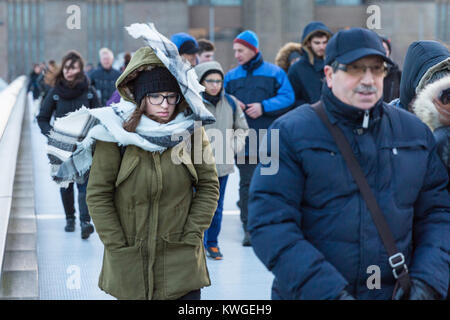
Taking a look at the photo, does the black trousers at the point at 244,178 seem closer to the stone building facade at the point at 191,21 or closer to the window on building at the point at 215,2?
the stone building facade at the point at 191,21

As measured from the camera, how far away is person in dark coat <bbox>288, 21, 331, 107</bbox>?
8133mm

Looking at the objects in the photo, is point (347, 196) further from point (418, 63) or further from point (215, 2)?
point (215, 2)

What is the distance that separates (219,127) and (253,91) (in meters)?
1.00

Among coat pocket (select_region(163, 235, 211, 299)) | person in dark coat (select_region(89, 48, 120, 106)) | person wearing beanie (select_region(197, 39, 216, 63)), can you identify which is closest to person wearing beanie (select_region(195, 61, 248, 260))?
person wearing beanie (select_region(197, 39, 216, 63))

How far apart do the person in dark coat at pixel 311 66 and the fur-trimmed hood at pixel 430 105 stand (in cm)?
463

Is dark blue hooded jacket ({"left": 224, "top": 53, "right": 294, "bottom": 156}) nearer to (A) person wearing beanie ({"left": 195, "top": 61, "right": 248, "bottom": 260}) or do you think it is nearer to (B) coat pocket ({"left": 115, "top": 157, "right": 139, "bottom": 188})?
(A) person wearing beanie ({"left": 195, "top": 61, "right": 248, "bottom": 260})

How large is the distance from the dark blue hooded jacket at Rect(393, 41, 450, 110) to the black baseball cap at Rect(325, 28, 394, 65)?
188cm

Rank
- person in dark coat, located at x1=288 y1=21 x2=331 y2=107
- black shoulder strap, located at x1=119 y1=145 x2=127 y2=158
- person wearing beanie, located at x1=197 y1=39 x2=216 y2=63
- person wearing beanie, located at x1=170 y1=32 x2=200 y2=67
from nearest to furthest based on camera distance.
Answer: black shoulder strap, located at x1=119 y1=145 x2=127 y2=158
person wearing beanie, located at x1=170 y1=32 x2=200 y2=67
person in dark coat, located at x1=288 y1=21 x2=331 y2=107
person wearing beanie, located at x1=197 y1=39 x2=216 y2=63

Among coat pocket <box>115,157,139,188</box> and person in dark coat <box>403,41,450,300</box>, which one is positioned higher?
person in dark coat <box>403,41,450,300</box>

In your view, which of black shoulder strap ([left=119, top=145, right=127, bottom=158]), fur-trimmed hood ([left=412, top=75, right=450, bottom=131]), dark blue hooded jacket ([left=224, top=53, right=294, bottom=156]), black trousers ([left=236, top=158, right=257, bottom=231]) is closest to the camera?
fur-trimmed hood ([left=412, top=75, right=450, bottom=131])

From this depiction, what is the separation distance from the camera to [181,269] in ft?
12.8
